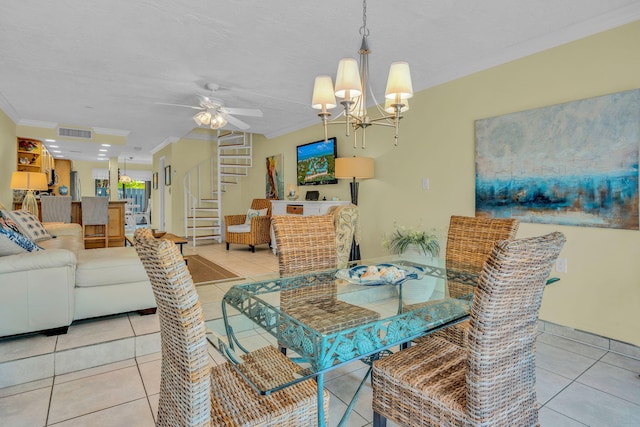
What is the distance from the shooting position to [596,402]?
1.81 m

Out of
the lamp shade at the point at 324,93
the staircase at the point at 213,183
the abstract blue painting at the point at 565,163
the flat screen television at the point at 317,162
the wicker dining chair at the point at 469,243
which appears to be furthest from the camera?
the staircase at the point at 213,183

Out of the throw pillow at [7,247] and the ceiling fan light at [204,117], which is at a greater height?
the ceiling fan light at [204,117]

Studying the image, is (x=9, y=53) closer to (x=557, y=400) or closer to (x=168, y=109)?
(x=168, y=109)

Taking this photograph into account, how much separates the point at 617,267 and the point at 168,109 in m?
5.65

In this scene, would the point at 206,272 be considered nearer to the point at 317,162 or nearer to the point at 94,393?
Answer: the point at 317,162

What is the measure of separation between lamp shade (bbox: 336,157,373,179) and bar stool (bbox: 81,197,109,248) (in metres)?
3.88

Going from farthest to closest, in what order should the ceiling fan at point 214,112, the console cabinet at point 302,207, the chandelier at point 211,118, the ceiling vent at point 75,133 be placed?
the ceiling vent at point 75,133, the console cabinet at point 302,207, the chandelier at point 211,118, the ceiling fan at point 214,112

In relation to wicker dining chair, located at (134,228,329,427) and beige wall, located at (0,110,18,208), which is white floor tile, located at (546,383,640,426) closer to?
wicker dining chair, located at (134,228,329,427)

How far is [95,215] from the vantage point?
5.41m

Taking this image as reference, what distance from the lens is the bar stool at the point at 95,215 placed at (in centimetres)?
534

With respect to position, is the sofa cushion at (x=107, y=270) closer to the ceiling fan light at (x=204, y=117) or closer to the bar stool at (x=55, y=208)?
the ceiling fan light at (x=204, y=117)

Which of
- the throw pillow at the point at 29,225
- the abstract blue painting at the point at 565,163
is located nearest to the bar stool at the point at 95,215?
the throw pillow at the point at 29,225

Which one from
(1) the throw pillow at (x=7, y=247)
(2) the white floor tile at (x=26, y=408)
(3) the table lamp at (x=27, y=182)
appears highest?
(3) the table lamp at (x=27, y=182)

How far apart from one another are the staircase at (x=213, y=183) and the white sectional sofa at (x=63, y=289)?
4779 mm
